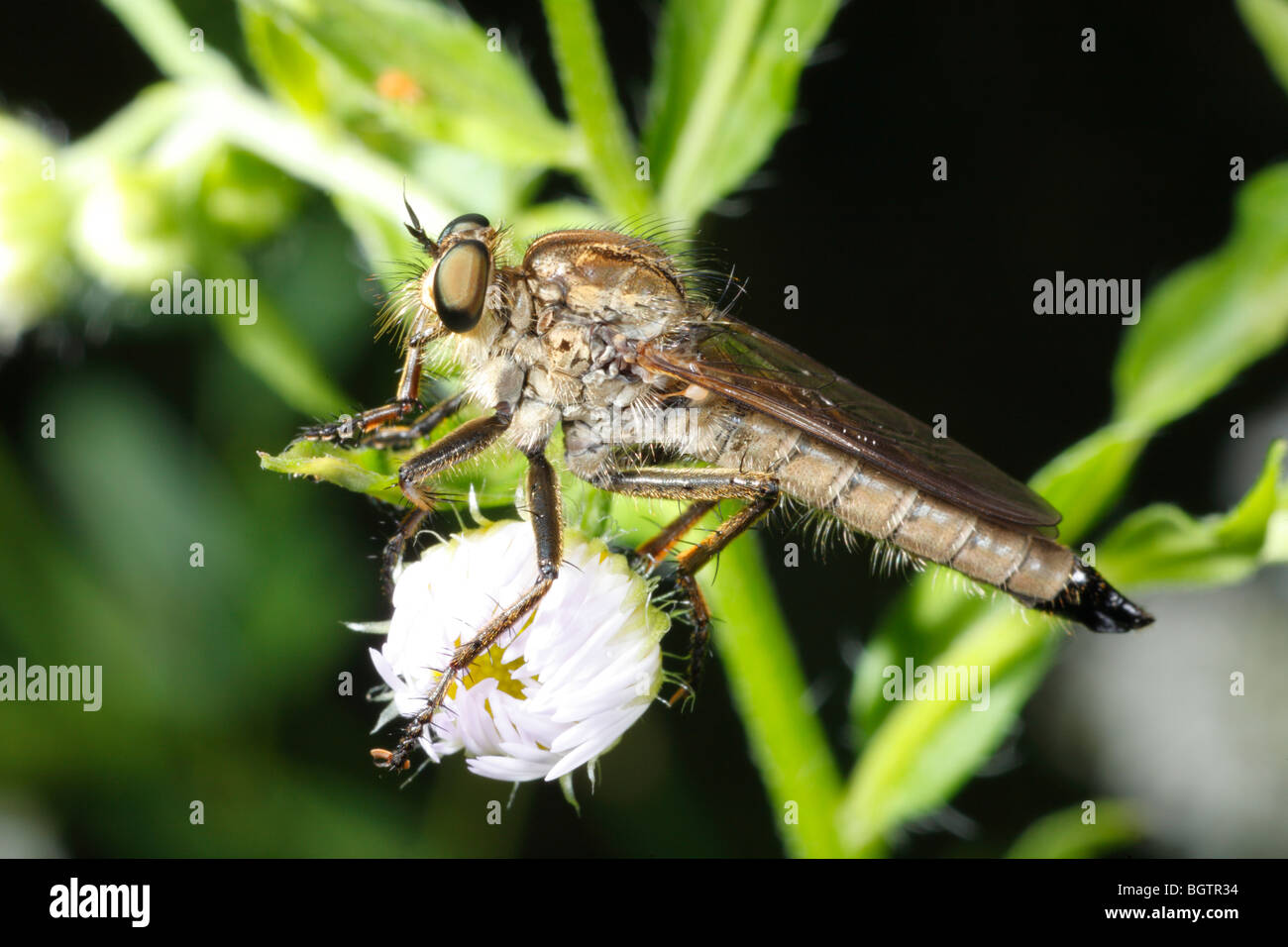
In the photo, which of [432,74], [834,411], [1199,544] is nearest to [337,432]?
[432,74]

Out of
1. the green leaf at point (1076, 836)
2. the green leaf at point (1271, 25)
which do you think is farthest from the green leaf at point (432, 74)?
the green leaf at point (1076, 836)

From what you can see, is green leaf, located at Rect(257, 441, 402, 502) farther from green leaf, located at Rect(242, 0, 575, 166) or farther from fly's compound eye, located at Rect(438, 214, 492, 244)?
green leaf, located at Rect(242, 0, 575, 166)

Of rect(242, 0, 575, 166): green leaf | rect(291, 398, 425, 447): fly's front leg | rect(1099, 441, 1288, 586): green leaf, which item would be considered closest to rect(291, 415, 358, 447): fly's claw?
rect(291, 398, 425, 447): fly's front leg

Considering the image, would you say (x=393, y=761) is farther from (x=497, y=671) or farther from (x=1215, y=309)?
(x=1215, y=309)

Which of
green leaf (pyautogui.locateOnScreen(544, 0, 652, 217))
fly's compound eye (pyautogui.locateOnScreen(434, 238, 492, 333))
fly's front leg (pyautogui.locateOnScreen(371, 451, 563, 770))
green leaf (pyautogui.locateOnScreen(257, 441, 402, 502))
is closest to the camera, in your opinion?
green leaf (pyautogui.locateOnScreen(257, 441, 402, 502))

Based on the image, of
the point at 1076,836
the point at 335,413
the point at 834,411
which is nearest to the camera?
the point at 834,411

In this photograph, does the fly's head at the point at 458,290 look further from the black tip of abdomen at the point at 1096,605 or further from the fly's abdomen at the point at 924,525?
the black tip of abdomen at the point at 1096,605

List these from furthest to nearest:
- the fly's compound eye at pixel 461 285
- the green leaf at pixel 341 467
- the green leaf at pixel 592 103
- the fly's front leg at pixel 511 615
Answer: the green leaf at pixel 592 103 → the fly's compound eye at pixel 461 285 → the fly's front leg at pixel 511 615 → the green leaf at pixel 341 467
